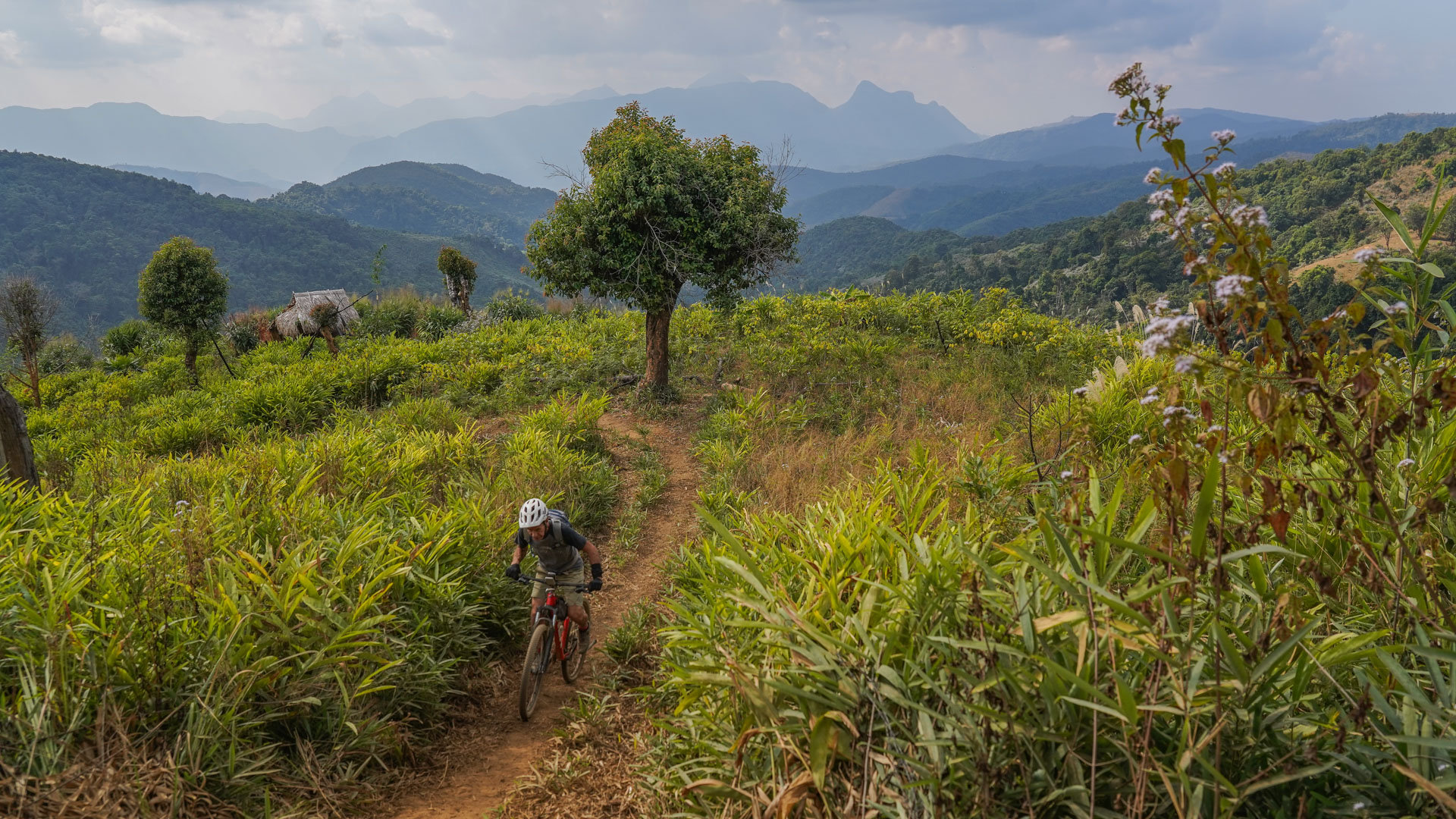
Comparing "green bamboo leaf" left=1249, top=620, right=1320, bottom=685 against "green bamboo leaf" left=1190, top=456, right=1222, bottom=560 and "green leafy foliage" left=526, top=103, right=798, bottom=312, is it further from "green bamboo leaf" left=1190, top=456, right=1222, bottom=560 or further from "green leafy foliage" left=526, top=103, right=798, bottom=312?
"green leafy foliage" left=526, top=103, right=798, bottom=312

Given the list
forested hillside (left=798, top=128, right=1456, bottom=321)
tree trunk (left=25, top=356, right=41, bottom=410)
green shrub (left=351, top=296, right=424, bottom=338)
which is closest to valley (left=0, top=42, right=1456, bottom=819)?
tree trunk (left=25, top=356, right=41, bottom=410)

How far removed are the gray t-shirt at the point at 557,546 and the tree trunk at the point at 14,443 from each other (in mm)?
5134

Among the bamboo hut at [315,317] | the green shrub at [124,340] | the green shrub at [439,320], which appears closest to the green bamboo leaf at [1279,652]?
the green shrub at [439,320]

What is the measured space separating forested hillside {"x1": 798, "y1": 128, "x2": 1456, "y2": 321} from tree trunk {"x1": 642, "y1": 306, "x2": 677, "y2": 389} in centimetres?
2134

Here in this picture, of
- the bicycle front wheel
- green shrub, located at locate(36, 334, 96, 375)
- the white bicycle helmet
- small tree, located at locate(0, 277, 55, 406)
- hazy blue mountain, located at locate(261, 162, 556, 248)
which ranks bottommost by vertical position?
the bicycle front wheel

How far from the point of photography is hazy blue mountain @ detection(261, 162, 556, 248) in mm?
118556

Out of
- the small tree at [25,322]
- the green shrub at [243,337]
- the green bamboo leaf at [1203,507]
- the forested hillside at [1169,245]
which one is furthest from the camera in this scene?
the forested hillside at [1169,245]

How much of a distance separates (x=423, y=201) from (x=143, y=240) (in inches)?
2415

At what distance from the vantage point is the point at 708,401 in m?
10.8

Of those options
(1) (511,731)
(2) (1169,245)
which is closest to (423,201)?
(2) (1169,245)

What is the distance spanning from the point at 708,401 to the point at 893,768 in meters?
8.62

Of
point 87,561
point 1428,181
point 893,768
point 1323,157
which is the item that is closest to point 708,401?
point 87,561

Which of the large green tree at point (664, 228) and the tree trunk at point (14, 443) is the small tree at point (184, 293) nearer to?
the large green tree at point (664, 228)

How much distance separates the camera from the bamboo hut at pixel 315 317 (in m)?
18.2
